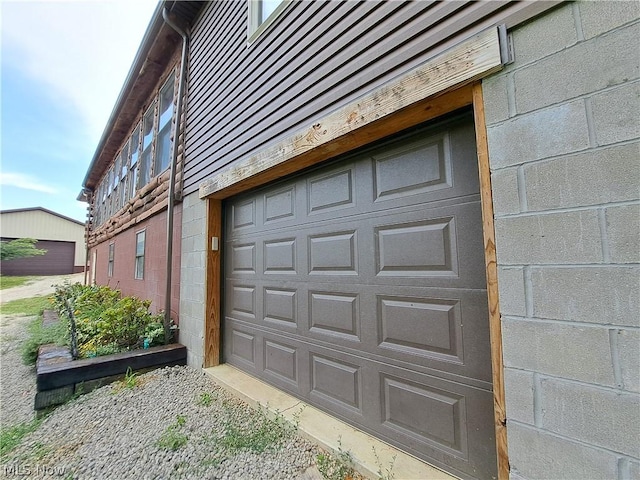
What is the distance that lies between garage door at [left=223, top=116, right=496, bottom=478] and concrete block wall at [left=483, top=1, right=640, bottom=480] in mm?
322

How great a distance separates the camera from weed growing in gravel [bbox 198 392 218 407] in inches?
104

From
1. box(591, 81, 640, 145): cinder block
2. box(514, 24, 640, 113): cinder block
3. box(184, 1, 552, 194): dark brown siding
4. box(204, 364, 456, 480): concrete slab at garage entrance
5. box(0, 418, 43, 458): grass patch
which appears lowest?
box(0, 418, 43, 458): grass patch

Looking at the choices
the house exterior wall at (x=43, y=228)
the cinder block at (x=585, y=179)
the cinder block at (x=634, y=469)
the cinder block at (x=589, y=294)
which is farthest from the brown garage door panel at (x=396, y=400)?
the house exterior wall at (x=43, y=228)

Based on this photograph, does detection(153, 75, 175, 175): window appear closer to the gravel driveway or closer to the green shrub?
the green shrub

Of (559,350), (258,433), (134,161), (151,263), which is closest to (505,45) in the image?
(559,350)

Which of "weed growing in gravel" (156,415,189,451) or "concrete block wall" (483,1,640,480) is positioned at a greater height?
"concrete block wall" (483,1,640,480)

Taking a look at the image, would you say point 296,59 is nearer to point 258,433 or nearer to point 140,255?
point 258,433

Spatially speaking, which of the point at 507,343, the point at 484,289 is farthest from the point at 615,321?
the point at 484,289

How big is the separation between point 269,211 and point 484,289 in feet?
7.18

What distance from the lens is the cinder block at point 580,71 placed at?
104 cm

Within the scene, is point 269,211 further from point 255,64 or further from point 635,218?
point 635,218

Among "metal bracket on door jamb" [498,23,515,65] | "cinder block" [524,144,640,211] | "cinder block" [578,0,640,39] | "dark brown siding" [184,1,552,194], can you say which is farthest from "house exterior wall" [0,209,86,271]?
"cinder block" [578,0,640,39]

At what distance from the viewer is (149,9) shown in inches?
193

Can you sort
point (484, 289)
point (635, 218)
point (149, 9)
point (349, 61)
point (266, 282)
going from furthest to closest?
point (149, 9)
point (266, 282)
point (349, 61)
point (484, 289)
point (635, 218)
